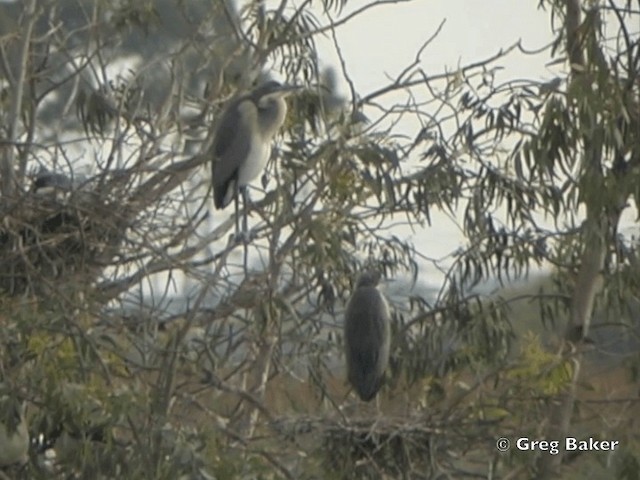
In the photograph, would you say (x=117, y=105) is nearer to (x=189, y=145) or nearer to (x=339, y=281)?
(x=189, y=145)

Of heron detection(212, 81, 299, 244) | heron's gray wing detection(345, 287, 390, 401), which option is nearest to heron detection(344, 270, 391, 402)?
heron's gray wing detection(345, 287, 390, 401)

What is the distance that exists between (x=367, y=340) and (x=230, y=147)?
3.04 feet

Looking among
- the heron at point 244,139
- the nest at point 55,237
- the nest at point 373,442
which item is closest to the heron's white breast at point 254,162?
the heron at point 244,139

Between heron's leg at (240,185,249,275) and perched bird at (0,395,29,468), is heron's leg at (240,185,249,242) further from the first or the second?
perched bird at (0,395,29,468)

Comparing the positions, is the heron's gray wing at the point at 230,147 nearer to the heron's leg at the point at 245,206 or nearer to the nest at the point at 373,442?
the heron's leg at the point at 245,206

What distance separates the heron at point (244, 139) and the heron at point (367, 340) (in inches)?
23.7

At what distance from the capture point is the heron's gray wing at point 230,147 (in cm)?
729

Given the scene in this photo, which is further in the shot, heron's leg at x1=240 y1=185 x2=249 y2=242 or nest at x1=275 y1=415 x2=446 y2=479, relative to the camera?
heron's leg at x1=240 y1=185 x2=249 y2=242

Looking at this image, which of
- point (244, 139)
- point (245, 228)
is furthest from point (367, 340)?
point (244, 139)

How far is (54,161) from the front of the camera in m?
6.54

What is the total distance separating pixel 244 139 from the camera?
7.33 metres

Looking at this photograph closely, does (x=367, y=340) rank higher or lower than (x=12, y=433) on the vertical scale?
higher

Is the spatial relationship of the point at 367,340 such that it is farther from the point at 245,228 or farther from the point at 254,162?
the point at 254,162

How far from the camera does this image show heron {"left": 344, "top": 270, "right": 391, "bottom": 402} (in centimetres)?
663
